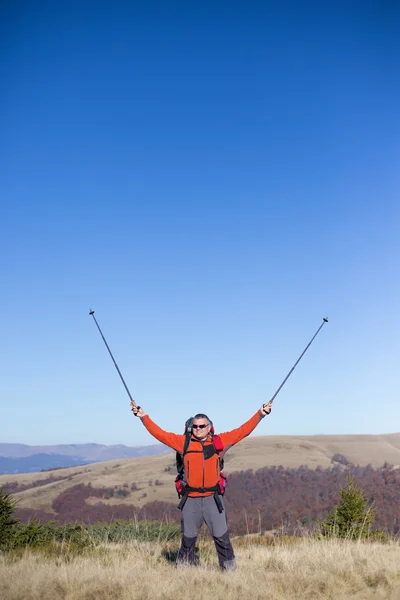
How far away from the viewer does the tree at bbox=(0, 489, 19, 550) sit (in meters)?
12.7

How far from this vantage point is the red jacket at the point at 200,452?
26.4 feet

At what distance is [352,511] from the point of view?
1761 cm

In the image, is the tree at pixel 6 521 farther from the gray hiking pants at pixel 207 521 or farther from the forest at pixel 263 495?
the forest at pixel 263 495

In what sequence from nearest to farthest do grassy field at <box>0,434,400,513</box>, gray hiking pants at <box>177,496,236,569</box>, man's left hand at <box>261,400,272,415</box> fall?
gray hiking pants at <box>177,496,236,569</box>, man's left hand at <box>261,400,272,415</box>, grassy field at <box>0,434,400,513</box>

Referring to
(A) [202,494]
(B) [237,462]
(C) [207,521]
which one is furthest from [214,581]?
(B) [237,462]

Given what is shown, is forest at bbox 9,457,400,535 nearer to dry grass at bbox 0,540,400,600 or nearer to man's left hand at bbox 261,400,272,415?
dry grass at bbox 0,540,400,600

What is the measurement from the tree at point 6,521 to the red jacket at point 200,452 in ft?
21.6

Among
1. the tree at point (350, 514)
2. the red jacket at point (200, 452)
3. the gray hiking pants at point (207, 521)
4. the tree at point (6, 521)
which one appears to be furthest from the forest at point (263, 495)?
the red jacket at point (200, 452)

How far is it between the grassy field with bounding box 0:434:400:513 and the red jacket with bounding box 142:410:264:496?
243 feet

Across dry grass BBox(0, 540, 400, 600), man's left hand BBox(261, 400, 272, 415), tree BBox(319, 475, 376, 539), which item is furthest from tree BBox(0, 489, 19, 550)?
tree BBox(319, 475, 376, 539)

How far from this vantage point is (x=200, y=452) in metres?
8.09

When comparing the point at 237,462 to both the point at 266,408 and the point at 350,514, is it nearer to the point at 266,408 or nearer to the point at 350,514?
the point at 350,514

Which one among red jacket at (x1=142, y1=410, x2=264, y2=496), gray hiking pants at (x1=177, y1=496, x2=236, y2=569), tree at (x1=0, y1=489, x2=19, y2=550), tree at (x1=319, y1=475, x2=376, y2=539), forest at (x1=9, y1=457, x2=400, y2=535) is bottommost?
forest at (x1=9, y1=457, x2=400, y2=535)

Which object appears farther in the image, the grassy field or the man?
the grassy field
